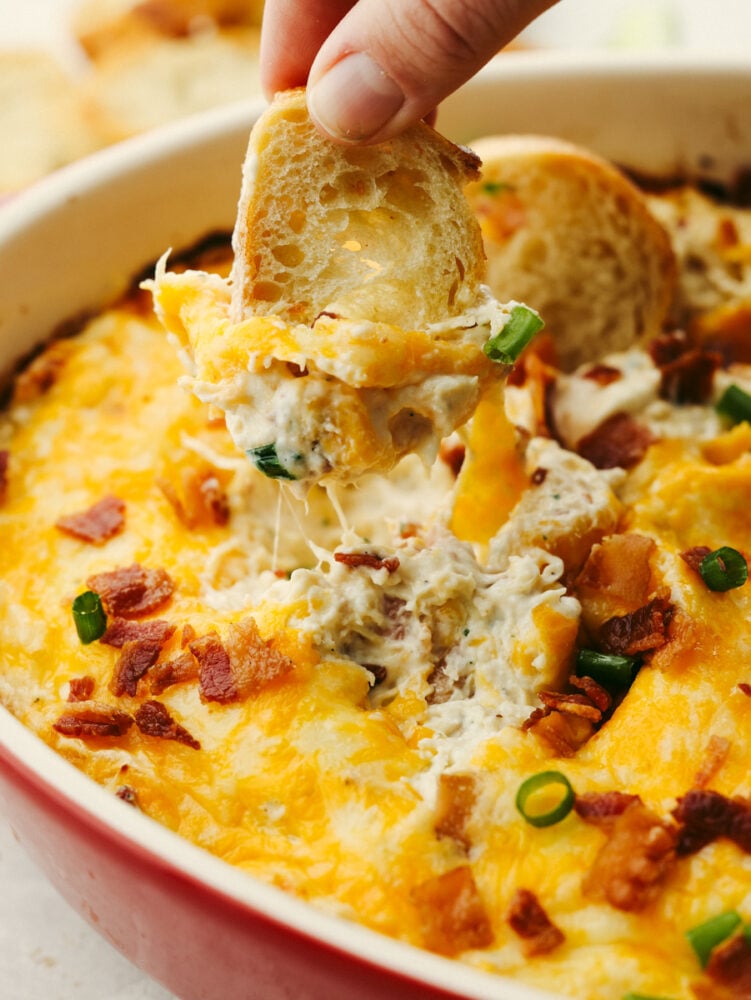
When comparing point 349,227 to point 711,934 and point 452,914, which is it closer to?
point 452,914

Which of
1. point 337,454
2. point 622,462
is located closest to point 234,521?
point 337,454

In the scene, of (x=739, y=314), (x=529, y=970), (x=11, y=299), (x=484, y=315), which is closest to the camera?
(x=529, y=970)

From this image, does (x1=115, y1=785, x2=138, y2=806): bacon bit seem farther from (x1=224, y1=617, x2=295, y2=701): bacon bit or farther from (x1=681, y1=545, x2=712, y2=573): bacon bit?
(x1=681, y1=545, x2=712, y2=573): bacon bit

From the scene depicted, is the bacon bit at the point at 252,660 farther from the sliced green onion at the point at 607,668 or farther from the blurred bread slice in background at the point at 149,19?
the blurred bread slice in background at the point at 149,19

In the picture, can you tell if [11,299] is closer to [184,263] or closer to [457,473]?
[184,263]

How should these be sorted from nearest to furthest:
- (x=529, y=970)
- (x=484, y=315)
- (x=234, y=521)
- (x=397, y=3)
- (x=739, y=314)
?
(x=529, y=970)
(x=397, y=3)
(x=484, y=315)
(x=234, y=521)
(x=739, y=314)

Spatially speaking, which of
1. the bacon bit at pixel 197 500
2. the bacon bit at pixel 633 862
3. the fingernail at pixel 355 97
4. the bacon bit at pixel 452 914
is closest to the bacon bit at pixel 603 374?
the bacon bit at pixel 197 500
